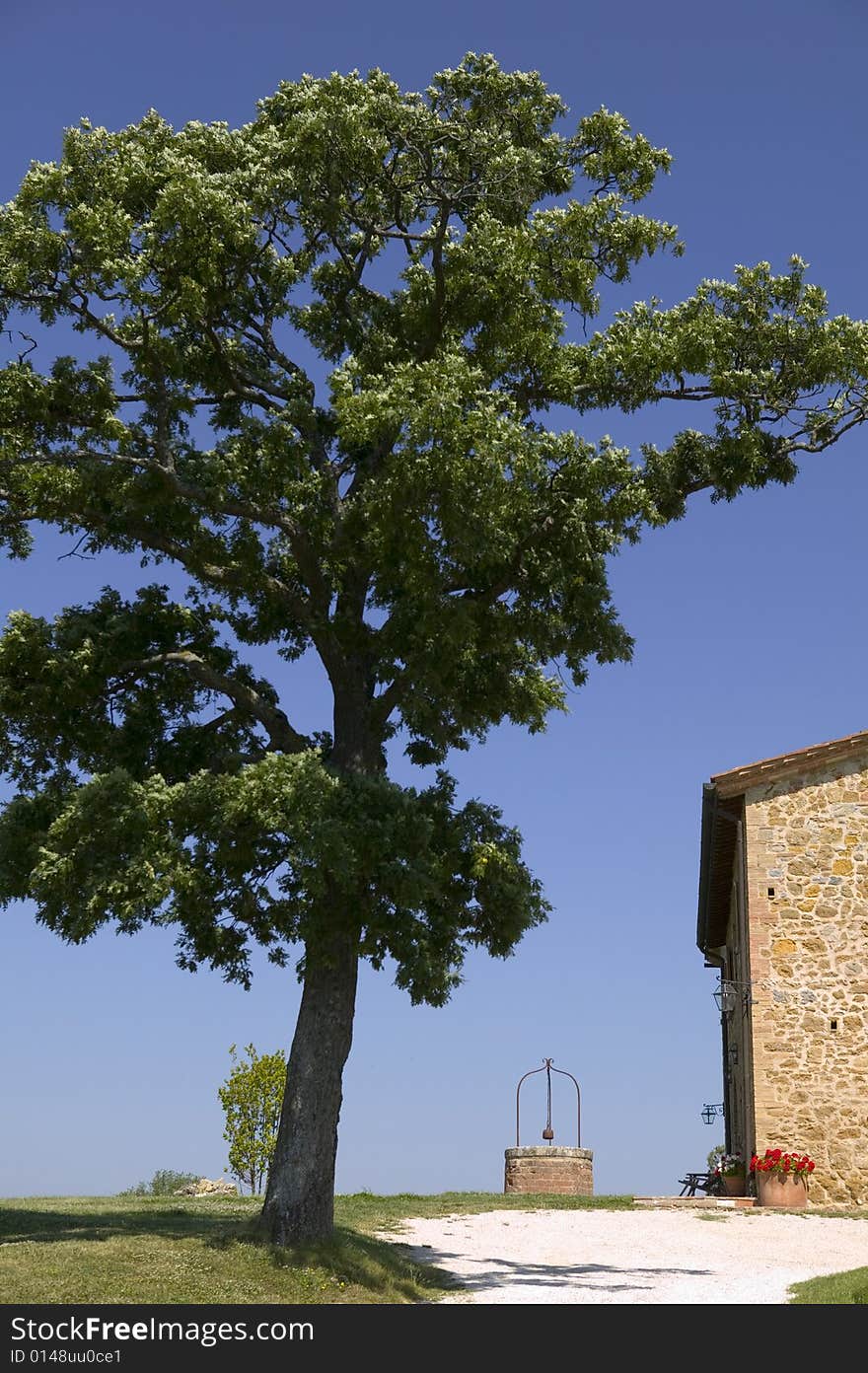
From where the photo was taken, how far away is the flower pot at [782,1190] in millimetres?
18625

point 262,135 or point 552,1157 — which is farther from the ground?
point 262,135

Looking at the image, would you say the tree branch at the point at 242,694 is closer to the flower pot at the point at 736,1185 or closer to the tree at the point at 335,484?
the tree at the point at 335,484

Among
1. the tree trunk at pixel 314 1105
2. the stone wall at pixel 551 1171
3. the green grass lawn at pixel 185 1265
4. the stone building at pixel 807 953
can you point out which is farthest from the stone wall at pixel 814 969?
the tree trunk at pixel 314 1105

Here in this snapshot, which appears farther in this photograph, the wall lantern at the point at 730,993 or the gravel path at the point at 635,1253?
the wall lantern at the point at 730,993

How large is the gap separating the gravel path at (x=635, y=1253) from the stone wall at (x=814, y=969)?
7.19 ft

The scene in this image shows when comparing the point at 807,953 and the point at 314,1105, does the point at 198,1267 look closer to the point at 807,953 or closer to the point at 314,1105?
the point at 314,1105

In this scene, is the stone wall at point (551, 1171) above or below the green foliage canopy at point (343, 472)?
below

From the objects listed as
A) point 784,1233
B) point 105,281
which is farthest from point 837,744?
point 105,281

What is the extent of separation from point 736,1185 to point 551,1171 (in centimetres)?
353

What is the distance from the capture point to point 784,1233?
50.3 feet

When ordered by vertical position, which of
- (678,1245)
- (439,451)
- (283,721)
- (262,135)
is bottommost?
(678,1245)
